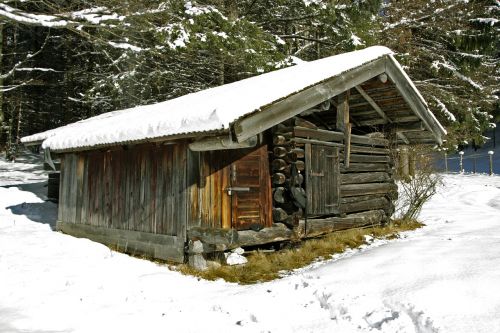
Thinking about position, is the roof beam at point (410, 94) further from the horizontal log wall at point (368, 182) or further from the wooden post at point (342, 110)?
the horizontal log wall at point (368, 182)

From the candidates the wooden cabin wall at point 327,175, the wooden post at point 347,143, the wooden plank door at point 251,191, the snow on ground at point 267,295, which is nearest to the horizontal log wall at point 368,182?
the wooden cabin wall at point 327,175

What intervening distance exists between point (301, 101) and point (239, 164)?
5.08ft

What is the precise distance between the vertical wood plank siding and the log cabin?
0.02 meters

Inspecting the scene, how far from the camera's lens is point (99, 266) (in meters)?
6.59

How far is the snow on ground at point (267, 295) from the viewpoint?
3.88m

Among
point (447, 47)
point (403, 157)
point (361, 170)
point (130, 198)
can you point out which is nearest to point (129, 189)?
point (130, 198)

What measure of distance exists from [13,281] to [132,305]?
211cm

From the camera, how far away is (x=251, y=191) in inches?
292

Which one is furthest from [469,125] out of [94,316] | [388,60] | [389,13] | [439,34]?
[94,316]

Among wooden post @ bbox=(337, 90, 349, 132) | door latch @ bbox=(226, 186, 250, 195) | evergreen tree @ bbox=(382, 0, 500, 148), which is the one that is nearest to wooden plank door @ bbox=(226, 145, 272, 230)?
door latch @ bbox=(226, 186, 250, 195)

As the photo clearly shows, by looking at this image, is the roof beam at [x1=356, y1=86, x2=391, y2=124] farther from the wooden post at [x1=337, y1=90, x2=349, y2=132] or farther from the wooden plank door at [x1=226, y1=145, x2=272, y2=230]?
the wooden plank door at [x1=226, y1=145, x2=272, y2=230]

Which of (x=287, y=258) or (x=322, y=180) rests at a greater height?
(x=322, y=180)

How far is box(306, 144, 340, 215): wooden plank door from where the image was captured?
8227mm

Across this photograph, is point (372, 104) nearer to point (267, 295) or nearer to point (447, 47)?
point (267, 295)
